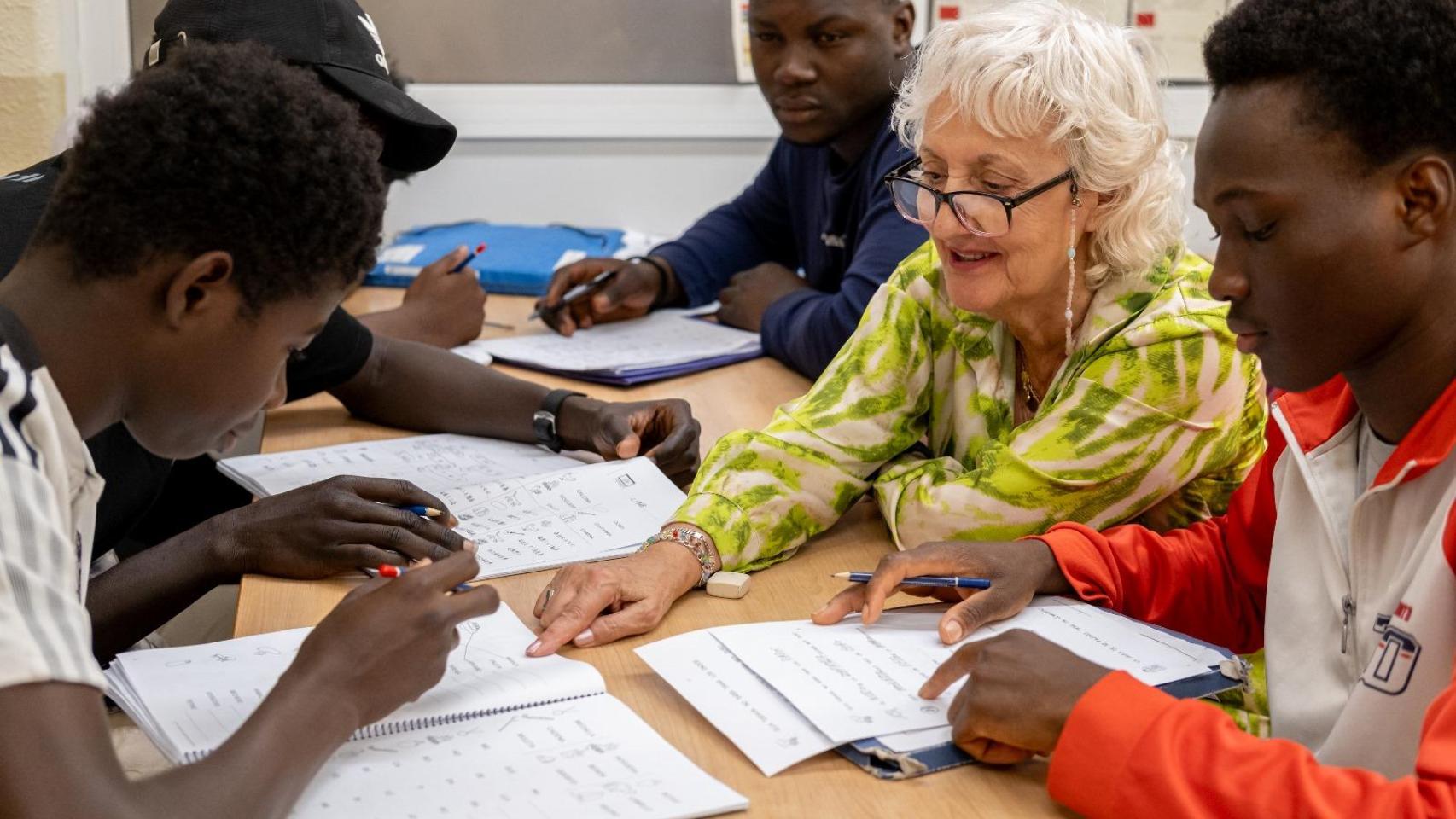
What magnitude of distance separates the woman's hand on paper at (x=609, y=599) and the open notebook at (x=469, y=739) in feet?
0.18

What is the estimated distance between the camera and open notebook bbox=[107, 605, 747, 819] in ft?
2.93

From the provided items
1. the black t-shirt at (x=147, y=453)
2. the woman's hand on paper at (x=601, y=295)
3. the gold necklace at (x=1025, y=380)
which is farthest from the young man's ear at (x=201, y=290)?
the woman's hand on paper at (x=601, y=295)

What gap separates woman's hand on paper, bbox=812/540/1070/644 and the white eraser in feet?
0.37

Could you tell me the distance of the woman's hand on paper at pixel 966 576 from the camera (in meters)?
1.16

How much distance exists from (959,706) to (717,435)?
2.97 ft

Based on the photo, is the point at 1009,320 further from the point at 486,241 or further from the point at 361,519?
the point at 486,241

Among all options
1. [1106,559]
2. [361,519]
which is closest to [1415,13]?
[1106,559]

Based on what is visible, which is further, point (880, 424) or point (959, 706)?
point (880, 424)

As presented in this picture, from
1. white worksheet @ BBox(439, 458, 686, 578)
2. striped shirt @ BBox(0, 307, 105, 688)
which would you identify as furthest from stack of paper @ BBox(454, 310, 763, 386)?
striped shirt @ BBox(0, 307, 105, 688)

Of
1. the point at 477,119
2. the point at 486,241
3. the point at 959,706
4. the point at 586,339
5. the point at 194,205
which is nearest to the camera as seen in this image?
the point at 194,205

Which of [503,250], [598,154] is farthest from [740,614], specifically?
[598,154]

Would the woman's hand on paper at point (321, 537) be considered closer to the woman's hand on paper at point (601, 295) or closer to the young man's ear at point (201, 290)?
the young man's ear at point (201, 290)

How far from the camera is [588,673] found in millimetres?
1086

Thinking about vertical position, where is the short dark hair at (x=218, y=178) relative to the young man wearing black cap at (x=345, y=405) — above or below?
above
